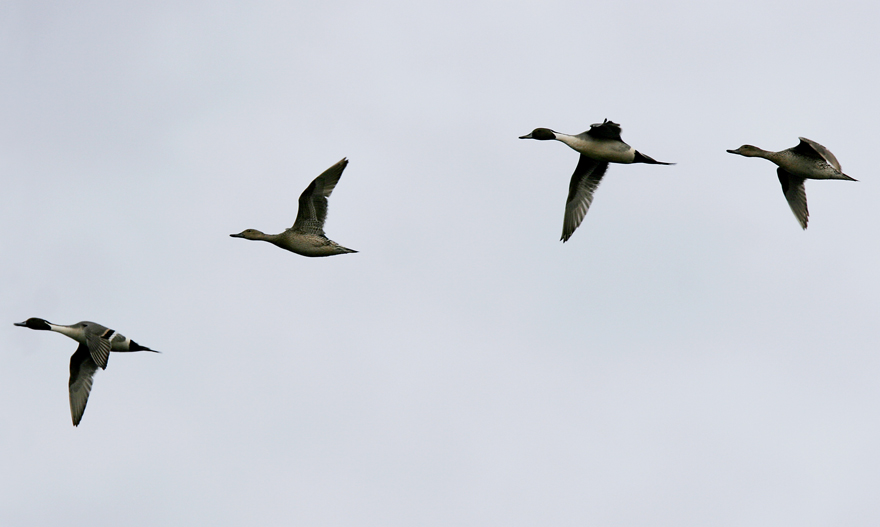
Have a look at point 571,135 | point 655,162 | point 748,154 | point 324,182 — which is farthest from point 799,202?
point 324,182

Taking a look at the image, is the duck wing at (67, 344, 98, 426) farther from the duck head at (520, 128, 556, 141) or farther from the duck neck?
the duck head at (520, 128, 556, 141)

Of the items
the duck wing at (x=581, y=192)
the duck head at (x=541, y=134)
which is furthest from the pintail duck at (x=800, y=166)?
the duck head at (x=541, y=134)

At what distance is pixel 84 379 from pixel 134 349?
1255 mm

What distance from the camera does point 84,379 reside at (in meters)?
22.8

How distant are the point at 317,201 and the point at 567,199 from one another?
5775 millimetres

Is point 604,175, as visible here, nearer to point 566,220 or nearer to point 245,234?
point 566,220

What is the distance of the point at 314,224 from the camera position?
21469 mm

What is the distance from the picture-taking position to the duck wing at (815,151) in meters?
22.3

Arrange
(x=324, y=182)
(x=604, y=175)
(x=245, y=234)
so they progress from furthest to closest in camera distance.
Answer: (x=604, y=175), (x=245, y=234), (x=324, y=182)

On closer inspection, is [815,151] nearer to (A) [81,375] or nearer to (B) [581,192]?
(B) [581,192]

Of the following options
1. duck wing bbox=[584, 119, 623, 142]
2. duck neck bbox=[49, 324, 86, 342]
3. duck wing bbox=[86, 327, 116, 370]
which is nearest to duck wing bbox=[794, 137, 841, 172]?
duck wing bbox=[584, 119, 623, 142]

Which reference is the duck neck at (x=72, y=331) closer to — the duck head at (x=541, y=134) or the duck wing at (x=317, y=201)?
the duck wing at (x=317, y=201)

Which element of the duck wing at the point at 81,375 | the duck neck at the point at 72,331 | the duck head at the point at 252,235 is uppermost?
the duck head at the point at 252,235

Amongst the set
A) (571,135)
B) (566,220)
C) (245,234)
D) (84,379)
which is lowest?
(84,379)
